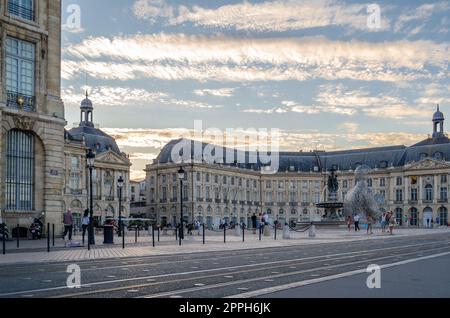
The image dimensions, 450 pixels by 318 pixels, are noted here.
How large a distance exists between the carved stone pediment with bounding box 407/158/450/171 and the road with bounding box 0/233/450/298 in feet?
382

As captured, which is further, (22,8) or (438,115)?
(438,115)

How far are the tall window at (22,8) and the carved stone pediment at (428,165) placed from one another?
111m

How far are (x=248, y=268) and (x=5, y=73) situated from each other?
21.2 metres

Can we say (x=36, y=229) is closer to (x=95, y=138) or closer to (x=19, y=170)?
(x=19, y=170)

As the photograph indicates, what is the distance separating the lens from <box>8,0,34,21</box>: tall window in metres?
34.7

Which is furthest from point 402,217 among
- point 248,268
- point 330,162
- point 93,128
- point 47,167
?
point 248,268

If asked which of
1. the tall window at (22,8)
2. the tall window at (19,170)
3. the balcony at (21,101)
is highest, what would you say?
the tall window at (22,8)

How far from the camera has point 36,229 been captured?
115 ft

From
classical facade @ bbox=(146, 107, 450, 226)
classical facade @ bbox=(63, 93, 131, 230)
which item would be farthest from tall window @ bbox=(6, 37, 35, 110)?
classical facade @ bbox=(146, 107, 450, 226)

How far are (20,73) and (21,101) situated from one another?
5.22 ft

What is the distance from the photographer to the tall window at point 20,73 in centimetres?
3419

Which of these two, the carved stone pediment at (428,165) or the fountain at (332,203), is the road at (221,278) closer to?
the fountain at (332,203)

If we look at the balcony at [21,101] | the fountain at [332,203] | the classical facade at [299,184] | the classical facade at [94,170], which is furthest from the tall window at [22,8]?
the classical facade at [299,184]

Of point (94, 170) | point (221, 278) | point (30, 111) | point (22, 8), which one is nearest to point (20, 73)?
point (30, 111)
